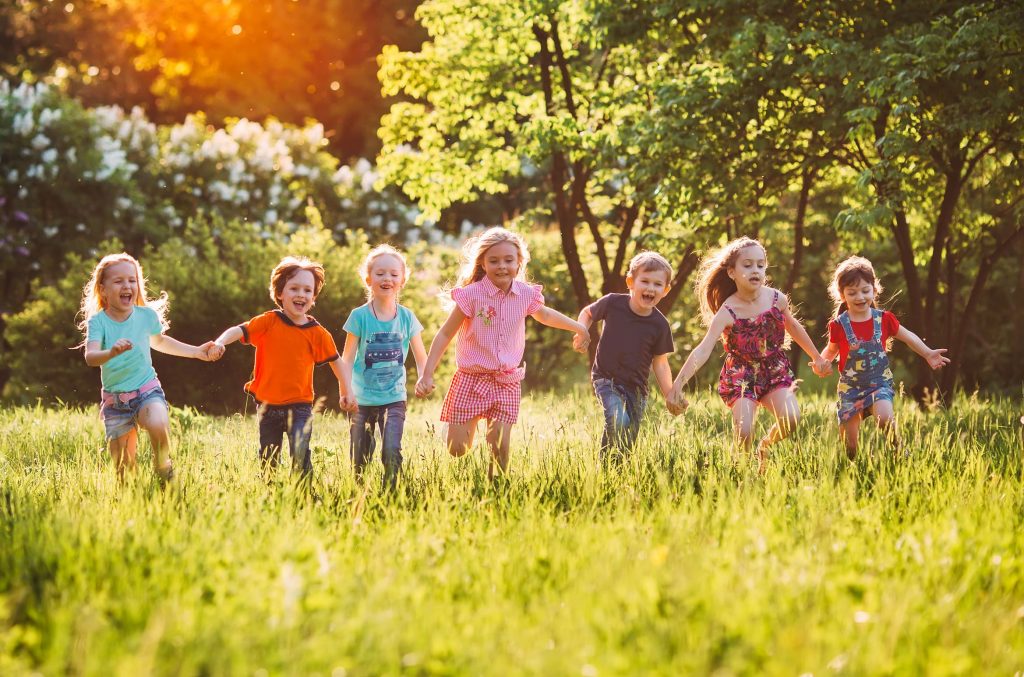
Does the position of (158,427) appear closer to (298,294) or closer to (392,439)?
(298,294)

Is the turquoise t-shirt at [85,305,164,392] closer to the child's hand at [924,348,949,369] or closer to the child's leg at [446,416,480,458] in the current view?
the child's leg at [446,416,480,458]

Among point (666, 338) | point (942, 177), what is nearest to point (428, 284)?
point (942, 177)

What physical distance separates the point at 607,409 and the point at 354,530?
92.1 inches

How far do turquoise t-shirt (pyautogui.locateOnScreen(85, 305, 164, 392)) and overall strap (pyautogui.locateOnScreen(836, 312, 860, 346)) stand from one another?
15.0ft

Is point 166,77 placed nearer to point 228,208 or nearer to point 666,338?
point 228,208

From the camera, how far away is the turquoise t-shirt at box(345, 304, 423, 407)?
20.0ft

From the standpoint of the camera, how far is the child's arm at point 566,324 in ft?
20.2

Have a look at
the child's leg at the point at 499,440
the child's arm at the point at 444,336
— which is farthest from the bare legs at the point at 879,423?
the child's arm at the point at 444,336

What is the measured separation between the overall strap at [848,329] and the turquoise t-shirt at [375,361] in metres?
3.07

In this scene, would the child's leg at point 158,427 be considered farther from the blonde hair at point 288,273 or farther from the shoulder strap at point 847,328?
the shoulder strap at point 847,328

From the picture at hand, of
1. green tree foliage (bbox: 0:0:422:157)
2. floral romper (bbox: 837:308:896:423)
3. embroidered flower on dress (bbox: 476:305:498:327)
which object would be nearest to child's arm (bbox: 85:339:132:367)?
embroidered flower on dress (bbox: 476:305:498:327)

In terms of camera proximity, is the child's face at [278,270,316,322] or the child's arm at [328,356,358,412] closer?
the child's arm at [328,356,358,412]

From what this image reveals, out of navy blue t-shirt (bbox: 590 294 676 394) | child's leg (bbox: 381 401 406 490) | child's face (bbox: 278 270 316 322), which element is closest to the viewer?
child's leg (bbox: 381 401 406 490)

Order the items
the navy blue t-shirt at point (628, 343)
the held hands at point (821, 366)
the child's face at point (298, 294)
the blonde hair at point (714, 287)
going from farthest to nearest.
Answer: the blonde hair at point (714, 287) → the held hands at point (821, 366) → the navy blue t-shirt at point (628, 343) → the child's face at point (298, 294)
